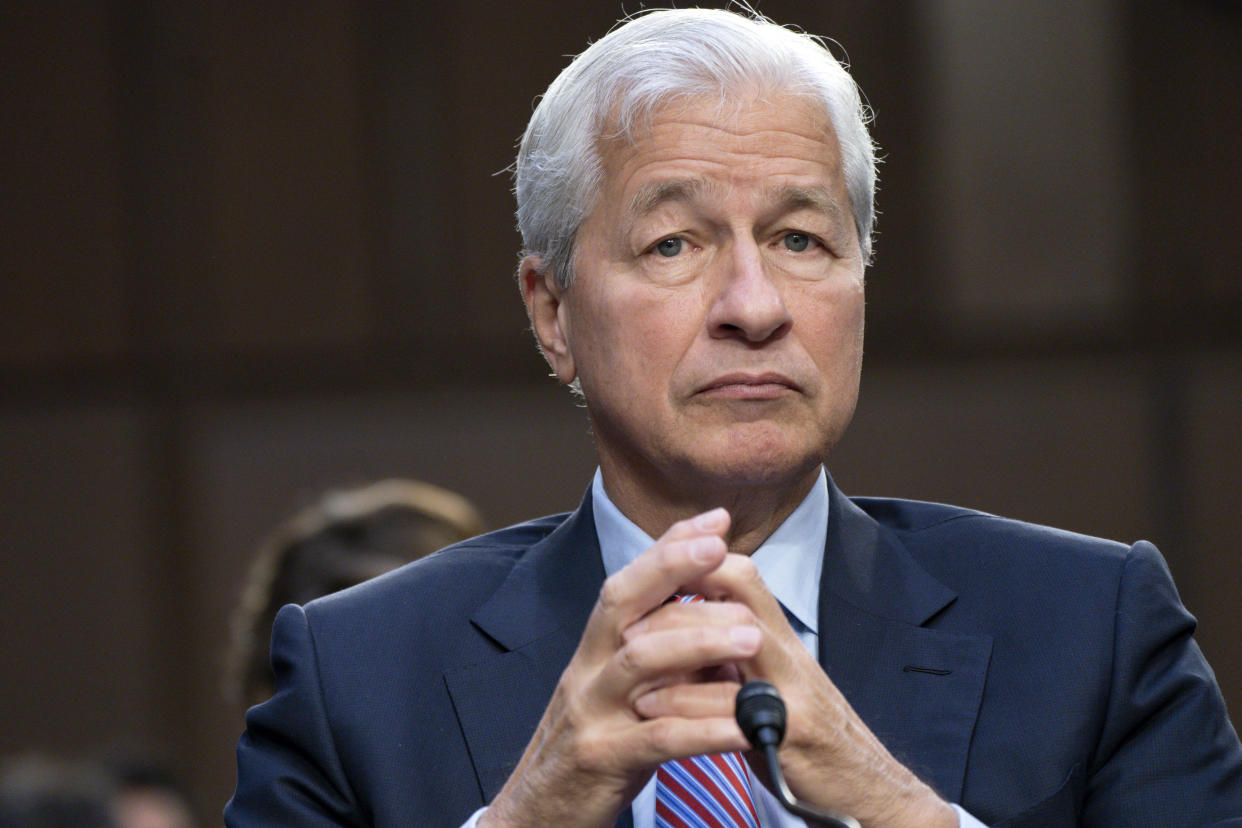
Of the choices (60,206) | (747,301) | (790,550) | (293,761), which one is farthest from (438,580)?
(60,206)

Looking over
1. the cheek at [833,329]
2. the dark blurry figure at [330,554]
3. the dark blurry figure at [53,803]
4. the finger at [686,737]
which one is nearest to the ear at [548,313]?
the cheek at [833,329]

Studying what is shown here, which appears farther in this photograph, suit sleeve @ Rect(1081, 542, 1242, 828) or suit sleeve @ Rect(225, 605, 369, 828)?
suit sleeve @ Rect(225, 605, 369, 828)

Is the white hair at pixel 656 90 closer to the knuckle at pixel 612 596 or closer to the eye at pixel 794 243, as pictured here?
the eye at pixel 794 243

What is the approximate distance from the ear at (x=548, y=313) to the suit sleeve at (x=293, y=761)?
50 cm

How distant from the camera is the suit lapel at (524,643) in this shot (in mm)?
1916

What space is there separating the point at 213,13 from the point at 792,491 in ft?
10.9

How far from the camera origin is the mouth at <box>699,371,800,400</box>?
1.91 metres

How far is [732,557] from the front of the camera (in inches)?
64.7

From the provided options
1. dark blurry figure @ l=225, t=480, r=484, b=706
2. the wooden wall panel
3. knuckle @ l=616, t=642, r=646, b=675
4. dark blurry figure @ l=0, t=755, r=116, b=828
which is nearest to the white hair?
knuckle @ l=616, t=642, r=646, b=675

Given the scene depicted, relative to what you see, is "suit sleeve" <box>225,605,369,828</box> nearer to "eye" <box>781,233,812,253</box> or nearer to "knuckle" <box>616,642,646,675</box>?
"knuckle" <box>616,642,646,675</box>

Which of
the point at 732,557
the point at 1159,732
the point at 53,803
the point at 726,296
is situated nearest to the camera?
the point at 732,557

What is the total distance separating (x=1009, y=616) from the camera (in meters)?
1.97

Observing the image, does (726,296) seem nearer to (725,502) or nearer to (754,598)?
(725,502)

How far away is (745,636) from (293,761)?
0.68 meters
